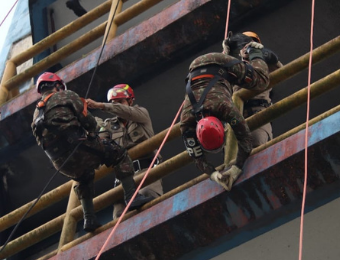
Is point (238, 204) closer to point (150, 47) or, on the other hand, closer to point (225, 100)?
point (225, 100)

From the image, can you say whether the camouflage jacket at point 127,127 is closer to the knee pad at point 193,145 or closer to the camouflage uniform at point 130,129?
the camouflage uniform at point 130,129

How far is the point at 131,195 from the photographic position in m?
8.45

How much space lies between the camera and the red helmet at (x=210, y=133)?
7.47 metres

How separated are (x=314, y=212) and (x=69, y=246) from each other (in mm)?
2250

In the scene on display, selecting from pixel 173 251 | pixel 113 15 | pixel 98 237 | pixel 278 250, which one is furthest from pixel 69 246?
pixel 113 15

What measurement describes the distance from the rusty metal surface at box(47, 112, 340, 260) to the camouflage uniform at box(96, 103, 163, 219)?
1404 mm

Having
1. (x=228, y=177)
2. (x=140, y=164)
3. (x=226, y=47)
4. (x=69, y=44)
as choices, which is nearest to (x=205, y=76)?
(x=228, y=177)

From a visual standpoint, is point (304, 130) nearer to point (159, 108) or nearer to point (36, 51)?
point (159, 108)

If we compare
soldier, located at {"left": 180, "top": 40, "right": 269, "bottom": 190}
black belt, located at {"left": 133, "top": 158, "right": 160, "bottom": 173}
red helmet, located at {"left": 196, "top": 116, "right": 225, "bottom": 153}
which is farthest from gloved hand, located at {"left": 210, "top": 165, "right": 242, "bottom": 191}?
black belt, located at {"left": 133, "top": 158, "right": 160, "bottom": 173}

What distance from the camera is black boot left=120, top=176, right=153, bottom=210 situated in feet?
26.8

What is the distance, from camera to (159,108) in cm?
1110

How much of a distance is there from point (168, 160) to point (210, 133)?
1.08 metres

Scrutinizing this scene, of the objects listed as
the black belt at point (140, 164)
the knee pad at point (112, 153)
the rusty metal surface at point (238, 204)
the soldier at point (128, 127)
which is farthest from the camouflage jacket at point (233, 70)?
the black belt at point (140, 164)

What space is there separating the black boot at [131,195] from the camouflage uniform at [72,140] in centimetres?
7
